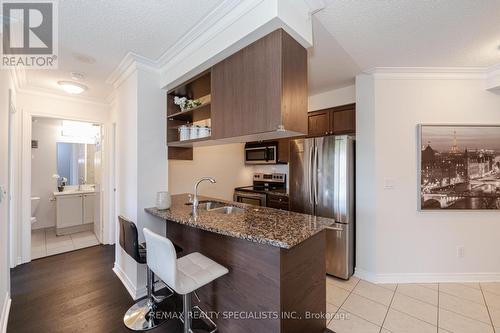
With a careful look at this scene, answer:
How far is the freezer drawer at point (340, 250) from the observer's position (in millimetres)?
2676

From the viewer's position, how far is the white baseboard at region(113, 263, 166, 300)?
2.30m

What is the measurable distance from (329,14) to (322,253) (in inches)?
74.3

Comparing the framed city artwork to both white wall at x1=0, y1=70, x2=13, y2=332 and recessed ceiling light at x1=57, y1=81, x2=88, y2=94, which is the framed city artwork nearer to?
white wall at x1=0, y1=70, x2=13, y2=332

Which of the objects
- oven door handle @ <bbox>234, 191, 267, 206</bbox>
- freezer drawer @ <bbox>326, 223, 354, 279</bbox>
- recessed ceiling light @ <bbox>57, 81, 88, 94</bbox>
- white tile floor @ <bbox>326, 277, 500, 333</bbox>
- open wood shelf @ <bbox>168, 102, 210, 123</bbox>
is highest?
recessed ceiling light @ <bbox>57, 81, 88, 94</bbox>

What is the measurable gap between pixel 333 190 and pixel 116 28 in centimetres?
279

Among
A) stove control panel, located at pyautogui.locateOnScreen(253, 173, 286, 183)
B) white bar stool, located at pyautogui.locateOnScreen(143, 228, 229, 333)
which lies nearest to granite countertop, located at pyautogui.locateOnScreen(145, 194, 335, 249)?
white bar stool, located at pyautogui.locateOnScreen(143, 228, 229, 333)

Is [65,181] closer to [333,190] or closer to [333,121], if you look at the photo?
[333,190]

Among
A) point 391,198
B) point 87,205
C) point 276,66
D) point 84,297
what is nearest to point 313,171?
point 391,198

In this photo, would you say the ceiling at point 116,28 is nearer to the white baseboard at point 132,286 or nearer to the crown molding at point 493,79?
the white baseboard at point 132,286

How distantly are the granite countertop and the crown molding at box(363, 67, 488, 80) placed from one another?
2041 millimetres

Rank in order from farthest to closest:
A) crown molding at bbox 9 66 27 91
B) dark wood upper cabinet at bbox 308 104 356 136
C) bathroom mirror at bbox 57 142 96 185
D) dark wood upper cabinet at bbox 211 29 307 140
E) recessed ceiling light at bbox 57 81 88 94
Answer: bathroom mirror at bbox 57 142 96 185
dark wood upper cabinet at bbox 308 104 356 136
recessed ceiling light at bbox 57 81 88 94
crown molding at bbox 9 66 27 91
dark wood upper cabinet at bbox 211 29 307 140

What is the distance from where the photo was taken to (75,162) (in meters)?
4.93

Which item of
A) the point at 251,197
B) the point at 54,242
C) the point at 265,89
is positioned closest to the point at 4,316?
the point at 54,242

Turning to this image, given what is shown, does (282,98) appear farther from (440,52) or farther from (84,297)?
(84,297)
